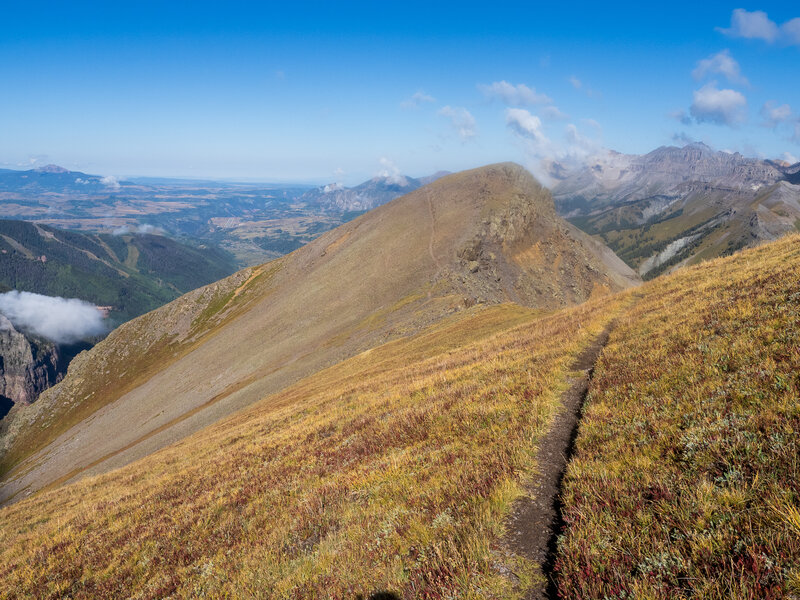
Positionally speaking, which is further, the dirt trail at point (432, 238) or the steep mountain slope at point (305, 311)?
the dirt trail at point (432, 238)

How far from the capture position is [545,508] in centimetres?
616

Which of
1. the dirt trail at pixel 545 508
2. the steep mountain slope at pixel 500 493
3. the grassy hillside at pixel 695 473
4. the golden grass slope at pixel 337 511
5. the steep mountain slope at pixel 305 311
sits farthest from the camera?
the steep mountain slope at pixel 305 311

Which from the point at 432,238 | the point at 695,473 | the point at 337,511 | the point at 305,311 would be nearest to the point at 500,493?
the point at 695,473

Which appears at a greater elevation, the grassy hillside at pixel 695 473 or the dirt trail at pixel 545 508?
the grassy hillside at pixel 695 473

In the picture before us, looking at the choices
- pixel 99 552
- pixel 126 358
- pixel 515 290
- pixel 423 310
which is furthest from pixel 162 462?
pixel 126 358

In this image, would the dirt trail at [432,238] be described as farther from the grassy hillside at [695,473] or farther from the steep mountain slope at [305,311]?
the grassy hillside at [695,473]

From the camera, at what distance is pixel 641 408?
7.95 meters

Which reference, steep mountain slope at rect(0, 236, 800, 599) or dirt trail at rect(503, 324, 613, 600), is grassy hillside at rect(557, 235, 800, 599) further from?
dirt trail at rect(503, 324, 613, 600)

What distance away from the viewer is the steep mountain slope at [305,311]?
6106 centimetres

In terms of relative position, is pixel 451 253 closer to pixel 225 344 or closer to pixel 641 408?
pixel 225 344

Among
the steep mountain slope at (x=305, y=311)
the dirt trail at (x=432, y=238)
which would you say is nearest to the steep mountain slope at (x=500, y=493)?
the steep mountain slope at (x=305, y=311)

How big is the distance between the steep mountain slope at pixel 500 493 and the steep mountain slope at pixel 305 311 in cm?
3965

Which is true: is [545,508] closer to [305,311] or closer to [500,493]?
[500,493]

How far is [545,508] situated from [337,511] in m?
4.80
